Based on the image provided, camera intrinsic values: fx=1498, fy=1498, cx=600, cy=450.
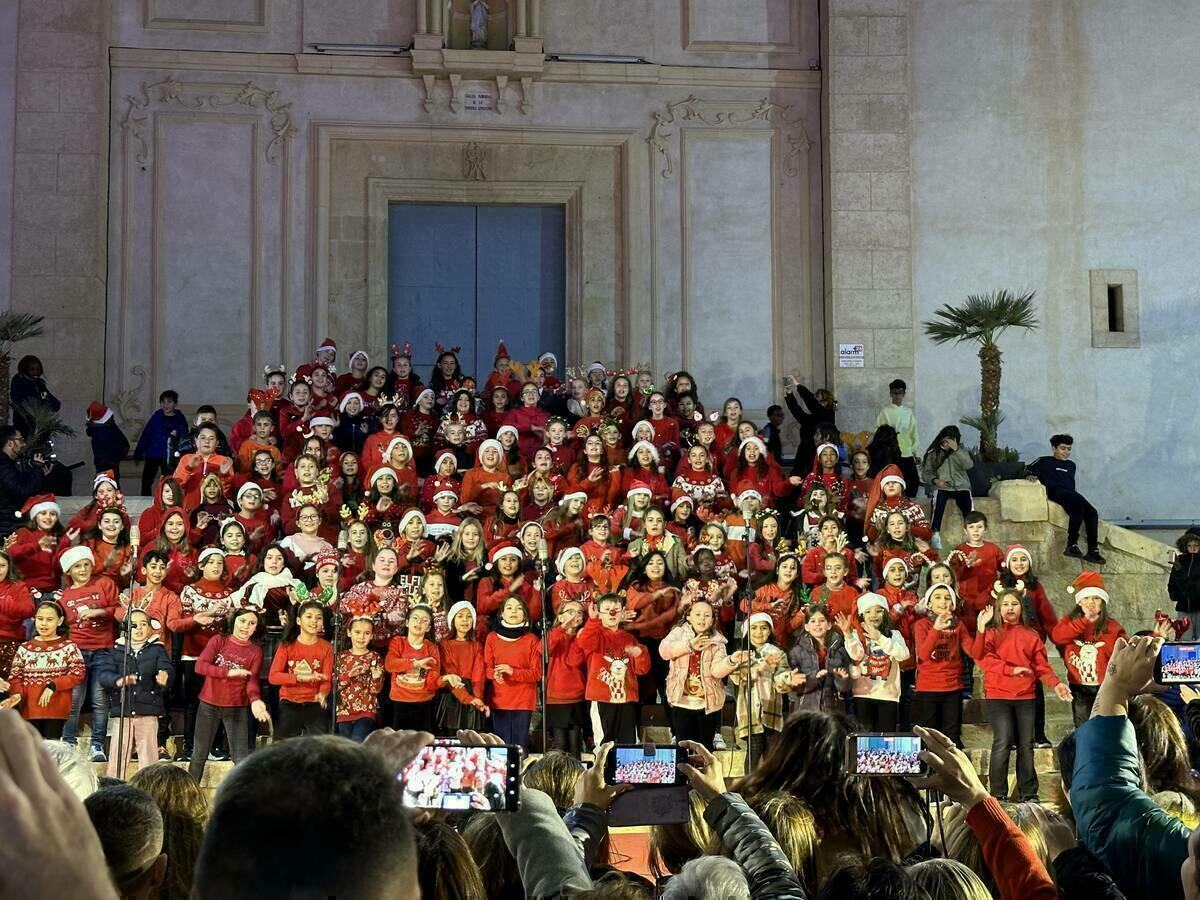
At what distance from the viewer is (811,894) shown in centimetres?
386

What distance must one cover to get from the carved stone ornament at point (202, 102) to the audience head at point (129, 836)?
55.8ft

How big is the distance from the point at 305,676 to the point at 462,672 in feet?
3.68

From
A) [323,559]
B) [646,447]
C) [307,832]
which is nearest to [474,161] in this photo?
[646,447]

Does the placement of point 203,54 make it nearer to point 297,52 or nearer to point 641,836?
point 297,52

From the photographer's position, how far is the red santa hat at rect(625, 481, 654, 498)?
13258 millimetres

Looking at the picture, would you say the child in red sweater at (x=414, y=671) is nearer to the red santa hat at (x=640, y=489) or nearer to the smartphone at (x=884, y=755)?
the red santa hat at (x=640, y=489)

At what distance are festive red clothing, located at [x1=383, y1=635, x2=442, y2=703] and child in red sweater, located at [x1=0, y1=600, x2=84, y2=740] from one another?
7.10ft

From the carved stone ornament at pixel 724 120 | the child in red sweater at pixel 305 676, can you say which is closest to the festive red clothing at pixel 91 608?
the child in red sweater at pixel 305 676

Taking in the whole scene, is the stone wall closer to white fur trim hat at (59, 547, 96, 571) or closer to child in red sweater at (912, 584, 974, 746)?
white fur trim hat at (59, 547, 96, 571)

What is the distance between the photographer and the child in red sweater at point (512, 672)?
10578 mm

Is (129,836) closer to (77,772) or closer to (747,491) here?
(77,772)

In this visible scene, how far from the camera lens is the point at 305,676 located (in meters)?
10.2

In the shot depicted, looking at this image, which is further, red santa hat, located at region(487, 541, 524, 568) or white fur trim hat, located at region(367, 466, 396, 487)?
white fur trim hat, located at region(367, 466, 396, 487)

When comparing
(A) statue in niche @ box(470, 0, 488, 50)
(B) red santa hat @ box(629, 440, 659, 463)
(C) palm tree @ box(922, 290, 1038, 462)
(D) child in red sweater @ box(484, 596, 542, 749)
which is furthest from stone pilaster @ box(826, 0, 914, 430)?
(D) child in red sweater @ box(484, 596, 542, 749)
